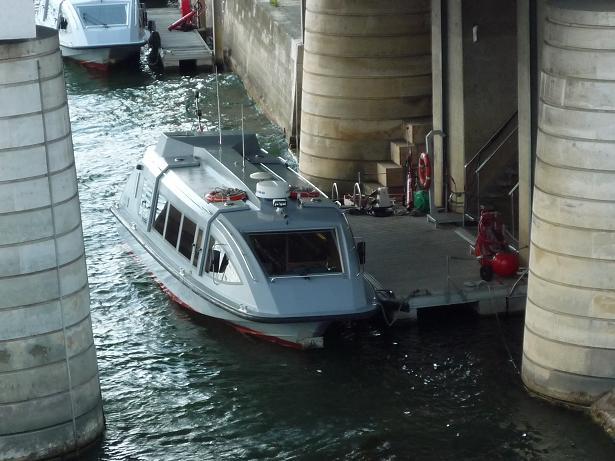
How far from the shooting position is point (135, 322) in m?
29.4

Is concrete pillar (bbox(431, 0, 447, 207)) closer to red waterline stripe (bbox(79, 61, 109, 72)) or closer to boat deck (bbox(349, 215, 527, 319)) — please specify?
boat deck (bbox(349, 215, 527, 319))

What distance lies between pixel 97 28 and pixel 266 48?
33.6ft

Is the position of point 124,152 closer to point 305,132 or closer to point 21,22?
point 305,132

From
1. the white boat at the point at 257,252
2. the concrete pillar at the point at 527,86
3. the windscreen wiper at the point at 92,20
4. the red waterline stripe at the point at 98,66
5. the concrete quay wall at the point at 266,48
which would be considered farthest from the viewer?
the windscreen wiper at the point at 92,20

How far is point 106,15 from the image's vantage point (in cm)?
5906

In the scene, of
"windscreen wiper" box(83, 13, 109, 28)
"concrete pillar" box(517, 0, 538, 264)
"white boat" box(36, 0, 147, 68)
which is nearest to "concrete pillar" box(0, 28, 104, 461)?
"concrete pillar" box(517, 0, 538, 264)

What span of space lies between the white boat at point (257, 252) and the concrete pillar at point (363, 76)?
736 cm

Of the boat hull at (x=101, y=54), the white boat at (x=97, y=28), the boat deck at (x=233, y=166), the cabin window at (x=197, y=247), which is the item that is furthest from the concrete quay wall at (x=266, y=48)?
the cabin window at (x=197, y=247)

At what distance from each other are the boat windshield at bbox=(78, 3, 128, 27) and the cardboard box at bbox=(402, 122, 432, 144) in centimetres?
2357

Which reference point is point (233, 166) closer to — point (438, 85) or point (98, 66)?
point (438, 85)

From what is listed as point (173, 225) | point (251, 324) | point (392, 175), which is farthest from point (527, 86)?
point (392, 175)

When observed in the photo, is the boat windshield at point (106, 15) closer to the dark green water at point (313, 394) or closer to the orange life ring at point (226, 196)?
the dark green water at point (313, 394)

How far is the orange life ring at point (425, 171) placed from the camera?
3291cm

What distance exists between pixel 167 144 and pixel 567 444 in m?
12.6
